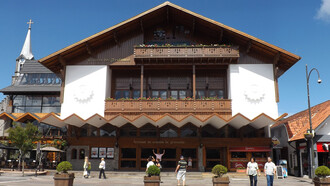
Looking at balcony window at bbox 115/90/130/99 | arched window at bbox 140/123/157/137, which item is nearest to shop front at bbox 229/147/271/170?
arched window at bbox 140/123/157/137

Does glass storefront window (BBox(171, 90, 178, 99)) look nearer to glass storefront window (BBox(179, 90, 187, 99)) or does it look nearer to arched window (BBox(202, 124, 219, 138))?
glass storefront window (BBox(179, 90, 187, 99))

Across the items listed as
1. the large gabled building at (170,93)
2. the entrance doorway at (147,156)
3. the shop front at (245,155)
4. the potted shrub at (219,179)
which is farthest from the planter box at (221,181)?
the entrance doorway at (147,156)

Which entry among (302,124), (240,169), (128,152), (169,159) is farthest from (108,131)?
(302,124)

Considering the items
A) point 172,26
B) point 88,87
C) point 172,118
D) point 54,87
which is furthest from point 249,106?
point 54,87

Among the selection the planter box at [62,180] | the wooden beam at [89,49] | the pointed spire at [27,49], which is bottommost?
the planter box at [62,180]

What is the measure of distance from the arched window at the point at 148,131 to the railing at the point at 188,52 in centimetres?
626

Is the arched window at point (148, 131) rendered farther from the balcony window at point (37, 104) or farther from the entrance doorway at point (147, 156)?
the balcony window at point (37, 104)

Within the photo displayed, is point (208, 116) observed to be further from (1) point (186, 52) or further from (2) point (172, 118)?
(1) point (186, 52)

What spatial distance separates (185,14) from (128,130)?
11.7 meters

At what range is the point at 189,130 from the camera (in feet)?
88.8

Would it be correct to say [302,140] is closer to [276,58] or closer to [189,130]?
[276,58]

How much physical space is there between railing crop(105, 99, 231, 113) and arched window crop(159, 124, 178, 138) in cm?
220

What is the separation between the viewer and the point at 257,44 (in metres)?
26.1

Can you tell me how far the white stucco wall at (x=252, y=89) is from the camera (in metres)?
25.8
